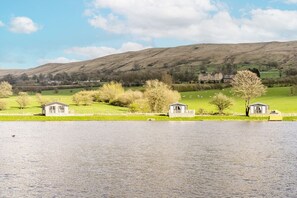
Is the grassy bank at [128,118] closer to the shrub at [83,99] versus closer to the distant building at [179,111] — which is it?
the distant building at [179,111]

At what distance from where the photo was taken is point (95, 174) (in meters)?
42.5

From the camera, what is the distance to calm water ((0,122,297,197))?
3616cm

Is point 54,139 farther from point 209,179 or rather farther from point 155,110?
point 155,110

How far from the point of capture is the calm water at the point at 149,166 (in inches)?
1423

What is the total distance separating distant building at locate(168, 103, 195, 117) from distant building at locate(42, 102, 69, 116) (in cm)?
3002

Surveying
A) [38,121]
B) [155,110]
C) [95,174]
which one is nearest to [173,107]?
[155,110]

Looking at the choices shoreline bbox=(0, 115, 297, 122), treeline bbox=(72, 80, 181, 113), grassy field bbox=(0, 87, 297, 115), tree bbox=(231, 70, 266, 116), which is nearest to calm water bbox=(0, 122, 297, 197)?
shoreline bbox=(0, 115, 297, 122)

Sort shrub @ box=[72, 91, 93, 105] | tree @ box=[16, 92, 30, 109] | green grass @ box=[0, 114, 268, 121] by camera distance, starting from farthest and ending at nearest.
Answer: shrub @ box=[72, 91, 93, 105] < tree @ box=[16, 92, 30, 109] < green grass @ box=[0, 114, 268, 121]

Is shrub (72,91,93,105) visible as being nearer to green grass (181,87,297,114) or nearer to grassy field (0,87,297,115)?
grassy field (0,87,297,115)

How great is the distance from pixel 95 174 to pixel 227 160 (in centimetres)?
1554

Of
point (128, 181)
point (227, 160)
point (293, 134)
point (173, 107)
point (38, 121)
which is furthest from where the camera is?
point (173, 107)

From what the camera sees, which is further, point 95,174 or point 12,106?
point 12,106

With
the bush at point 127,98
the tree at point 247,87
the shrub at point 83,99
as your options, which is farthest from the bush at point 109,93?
the tree at point 247,87

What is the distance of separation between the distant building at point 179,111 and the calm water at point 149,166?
5203cm
